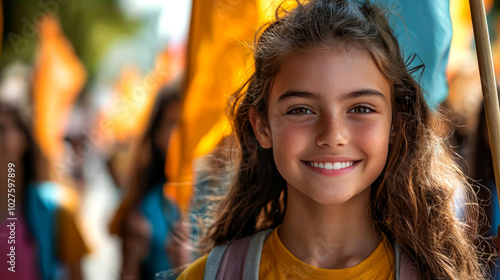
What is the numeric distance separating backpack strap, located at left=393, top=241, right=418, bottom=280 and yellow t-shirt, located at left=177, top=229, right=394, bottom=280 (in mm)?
14

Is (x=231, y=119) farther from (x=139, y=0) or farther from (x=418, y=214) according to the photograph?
(x=139, y=0)

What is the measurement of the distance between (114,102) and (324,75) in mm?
1372

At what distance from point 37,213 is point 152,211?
1.47 feet

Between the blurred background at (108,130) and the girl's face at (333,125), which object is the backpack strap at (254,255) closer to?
the girl's face at (333,125)

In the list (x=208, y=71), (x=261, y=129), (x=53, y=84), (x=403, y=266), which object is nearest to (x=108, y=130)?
(x=53, y=84)

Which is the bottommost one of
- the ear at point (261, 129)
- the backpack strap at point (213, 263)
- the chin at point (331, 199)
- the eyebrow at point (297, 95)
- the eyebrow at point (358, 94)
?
the backpack strap at point (213, 263)

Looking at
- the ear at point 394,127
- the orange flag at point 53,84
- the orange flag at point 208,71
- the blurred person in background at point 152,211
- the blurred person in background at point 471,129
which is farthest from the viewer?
the orange flag at point 53,84

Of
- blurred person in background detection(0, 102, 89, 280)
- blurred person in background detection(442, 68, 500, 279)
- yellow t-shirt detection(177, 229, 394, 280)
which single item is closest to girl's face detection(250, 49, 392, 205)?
yellow t-shirt detection(177, 229, 394, 280)

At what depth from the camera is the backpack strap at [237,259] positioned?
1.10 meters

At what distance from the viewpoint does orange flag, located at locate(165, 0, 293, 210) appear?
177 centimetres

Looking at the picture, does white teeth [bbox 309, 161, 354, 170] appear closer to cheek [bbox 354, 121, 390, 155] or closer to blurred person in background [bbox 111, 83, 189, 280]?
cheek [bbox 354, 121, 390, 155]

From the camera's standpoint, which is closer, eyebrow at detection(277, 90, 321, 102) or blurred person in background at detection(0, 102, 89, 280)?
eyebrow at detection(277, 90, 321, 102)

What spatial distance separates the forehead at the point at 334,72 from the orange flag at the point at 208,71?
0.67 meters

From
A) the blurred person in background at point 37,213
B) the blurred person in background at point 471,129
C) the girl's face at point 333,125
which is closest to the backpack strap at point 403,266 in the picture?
the girl's face at point 333,125
